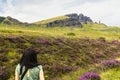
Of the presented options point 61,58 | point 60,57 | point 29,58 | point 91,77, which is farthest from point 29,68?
point 60,57

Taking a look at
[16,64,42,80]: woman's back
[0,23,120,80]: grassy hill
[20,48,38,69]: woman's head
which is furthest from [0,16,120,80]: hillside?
[20,48,38,69]: woman's head

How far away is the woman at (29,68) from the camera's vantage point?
33.8 ft

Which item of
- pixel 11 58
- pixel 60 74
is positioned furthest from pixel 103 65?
pixel 11 58

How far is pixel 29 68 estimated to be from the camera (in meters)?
10.3

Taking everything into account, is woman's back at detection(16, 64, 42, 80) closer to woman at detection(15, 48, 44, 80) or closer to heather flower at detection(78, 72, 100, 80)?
woman at detection(15, 48, 44, 80)

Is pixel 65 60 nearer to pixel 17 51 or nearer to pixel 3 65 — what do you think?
pixel 17 51

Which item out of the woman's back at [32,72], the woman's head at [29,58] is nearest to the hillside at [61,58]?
the woman's back at [32,72]

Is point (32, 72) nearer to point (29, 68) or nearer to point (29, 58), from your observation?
point (29, 68)

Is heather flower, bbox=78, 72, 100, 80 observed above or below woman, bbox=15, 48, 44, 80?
below

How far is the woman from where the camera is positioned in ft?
33.8

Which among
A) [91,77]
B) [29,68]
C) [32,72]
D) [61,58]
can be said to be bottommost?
[61,58]

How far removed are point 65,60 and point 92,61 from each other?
3.95m

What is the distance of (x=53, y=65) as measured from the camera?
28.9 meters

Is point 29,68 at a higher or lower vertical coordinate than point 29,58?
lower
